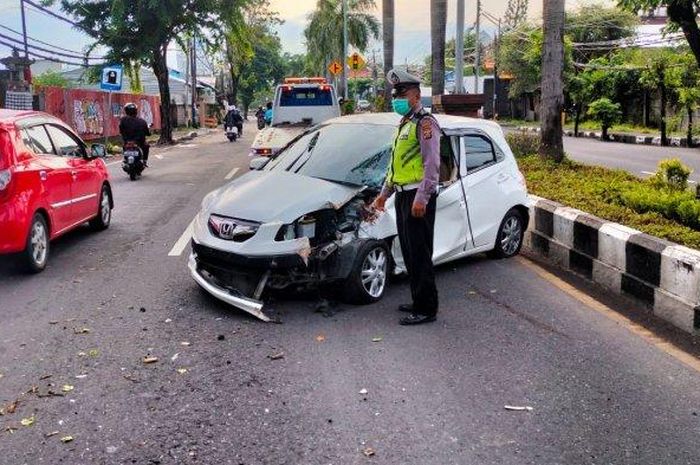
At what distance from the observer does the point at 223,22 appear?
33.1 m

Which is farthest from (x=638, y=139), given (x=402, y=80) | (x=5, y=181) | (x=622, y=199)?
(x=5, y=181)

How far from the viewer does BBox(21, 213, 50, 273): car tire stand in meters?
7.30

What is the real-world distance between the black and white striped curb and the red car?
220 inches

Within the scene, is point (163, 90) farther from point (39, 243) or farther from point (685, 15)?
point (685, 15)

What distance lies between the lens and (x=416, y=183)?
19.0 ft

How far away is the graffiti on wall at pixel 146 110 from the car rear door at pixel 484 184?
36.9 meters

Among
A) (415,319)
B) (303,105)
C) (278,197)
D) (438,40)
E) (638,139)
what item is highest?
(438,40)

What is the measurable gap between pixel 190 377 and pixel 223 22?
30.7 m

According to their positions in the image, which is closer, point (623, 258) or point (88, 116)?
point (623, 258)

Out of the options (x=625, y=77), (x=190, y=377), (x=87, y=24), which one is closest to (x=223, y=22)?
(x=87, y=24)

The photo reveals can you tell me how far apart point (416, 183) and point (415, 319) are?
1102 mm

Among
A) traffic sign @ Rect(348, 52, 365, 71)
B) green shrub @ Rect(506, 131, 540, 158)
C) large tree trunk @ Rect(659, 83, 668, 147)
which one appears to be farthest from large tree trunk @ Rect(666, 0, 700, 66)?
traffic sign @ Rect(348, 52, 365, 71)

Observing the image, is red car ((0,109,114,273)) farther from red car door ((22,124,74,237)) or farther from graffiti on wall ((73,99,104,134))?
graffiti on wall ((73,99,104,134))

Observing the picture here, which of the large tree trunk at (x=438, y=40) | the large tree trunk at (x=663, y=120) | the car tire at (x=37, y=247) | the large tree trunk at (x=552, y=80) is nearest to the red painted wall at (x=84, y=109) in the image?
the large tree trunk at (x=438, y=40)
